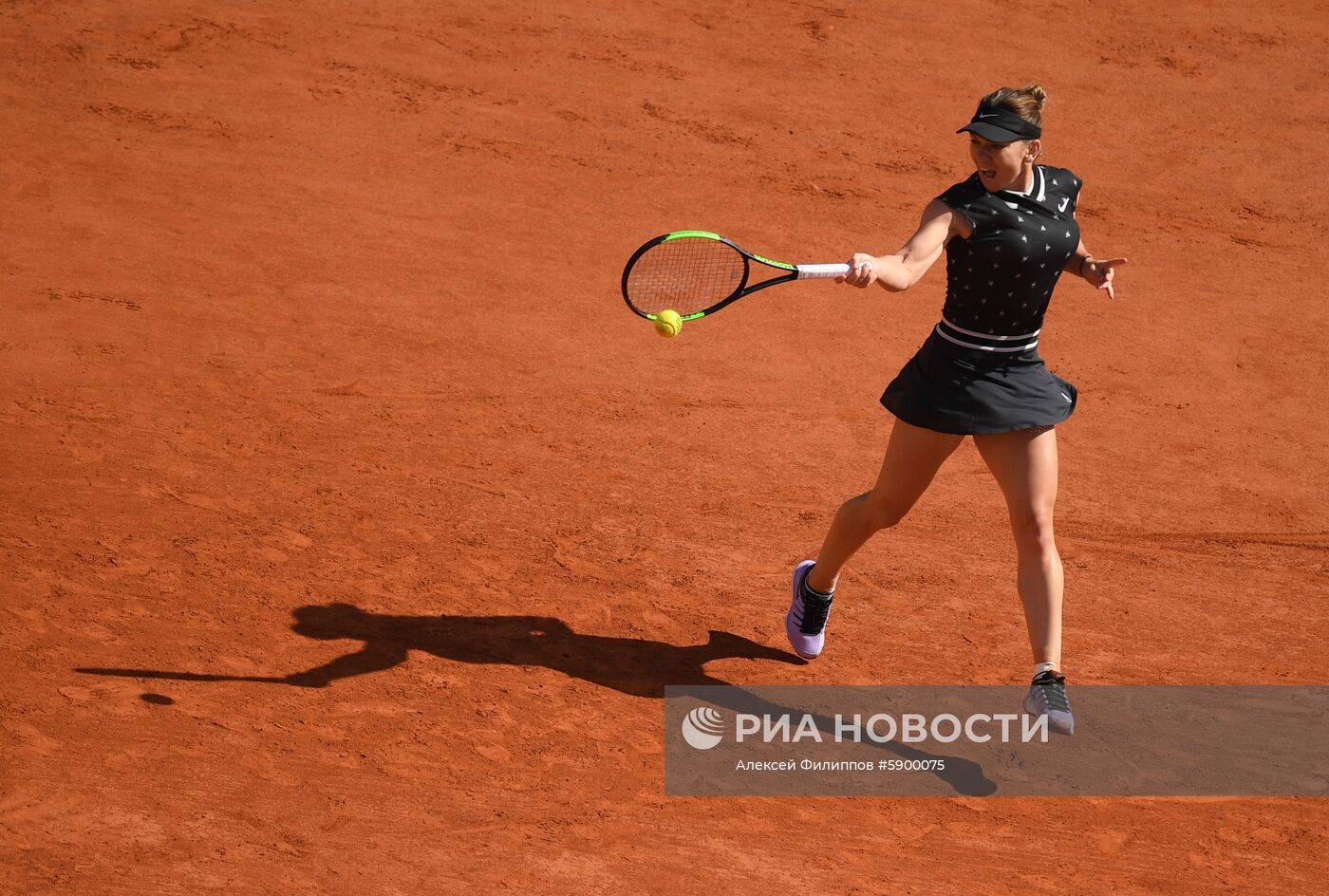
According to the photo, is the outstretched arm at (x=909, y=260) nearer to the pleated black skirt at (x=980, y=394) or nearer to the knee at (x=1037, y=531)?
the pleated black skirt at (x=980, y=394)

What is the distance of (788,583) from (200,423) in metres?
3.02

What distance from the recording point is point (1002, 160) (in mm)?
4398

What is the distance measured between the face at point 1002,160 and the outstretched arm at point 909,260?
7.4 inches

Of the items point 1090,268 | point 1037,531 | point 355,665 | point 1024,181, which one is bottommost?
point 355,665

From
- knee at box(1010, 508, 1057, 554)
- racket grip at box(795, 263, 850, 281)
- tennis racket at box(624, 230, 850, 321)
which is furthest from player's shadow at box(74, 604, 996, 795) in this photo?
racket grip at box(795, 263, 850, 281)

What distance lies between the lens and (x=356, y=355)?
283 inches

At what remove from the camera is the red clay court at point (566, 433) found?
14.8 ft

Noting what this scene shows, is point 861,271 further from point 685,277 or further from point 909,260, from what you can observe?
point 685,277

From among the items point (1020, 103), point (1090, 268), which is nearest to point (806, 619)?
point (1090, 268)

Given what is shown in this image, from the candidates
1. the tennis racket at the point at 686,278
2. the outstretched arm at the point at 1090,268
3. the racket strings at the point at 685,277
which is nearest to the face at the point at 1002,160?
the outstretched arm at the point at 1090,268

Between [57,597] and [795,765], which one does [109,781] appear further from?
[795,765]

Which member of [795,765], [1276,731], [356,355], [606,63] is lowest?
[795,765]

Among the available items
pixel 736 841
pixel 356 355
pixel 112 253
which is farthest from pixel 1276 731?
pixel 112 253

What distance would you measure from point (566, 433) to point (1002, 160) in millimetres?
3006
